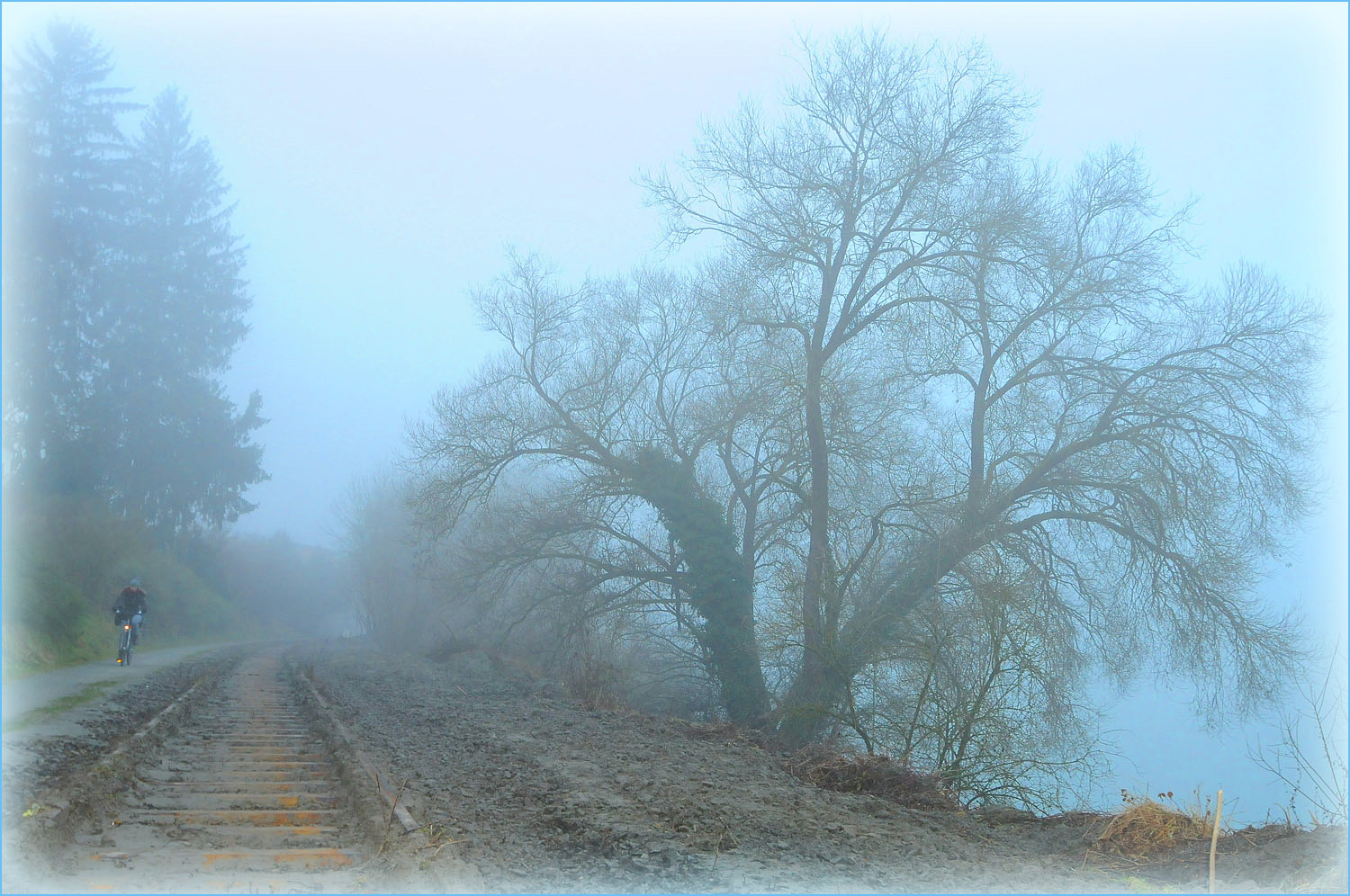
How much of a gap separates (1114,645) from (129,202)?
133 ft

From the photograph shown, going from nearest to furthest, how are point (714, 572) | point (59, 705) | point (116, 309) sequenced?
point (59, 705), point (714, 572), point (116, 309)

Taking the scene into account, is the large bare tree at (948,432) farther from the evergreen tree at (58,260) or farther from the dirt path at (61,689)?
the evergreen tree at (58,260)

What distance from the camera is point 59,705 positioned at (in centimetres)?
1330

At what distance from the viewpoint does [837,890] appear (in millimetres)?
5930

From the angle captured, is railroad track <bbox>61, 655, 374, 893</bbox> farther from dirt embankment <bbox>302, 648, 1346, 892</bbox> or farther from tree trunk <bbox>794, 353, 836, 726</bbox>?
tree trunk <bbox>794, 353, 836, 726</bbox>

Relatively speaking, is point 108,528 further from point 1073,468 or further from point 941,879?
point 941,879

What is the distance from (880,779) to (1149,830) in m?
3.75

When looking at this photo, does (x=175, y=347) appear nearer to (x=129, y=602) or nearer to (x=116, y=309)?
(x=116, y=309)

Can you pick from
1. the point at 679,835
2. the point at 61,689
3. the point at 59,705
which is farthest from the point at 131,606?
the point at 679,835

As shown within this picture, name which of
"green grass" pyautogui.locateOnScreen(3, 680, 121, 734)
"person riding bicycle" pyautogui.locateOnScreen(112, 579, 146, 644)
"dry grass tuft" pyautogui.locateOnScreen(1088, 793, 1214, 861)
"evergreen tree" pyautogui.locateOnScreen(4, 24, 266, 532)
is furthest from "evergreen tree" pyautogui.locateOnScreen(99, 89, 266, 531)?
"dry grass tuft" pyautogui.locateOnScreen(1088, 793, 1214, 861)

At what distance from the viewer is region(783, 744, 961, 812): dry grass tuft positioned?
1005 centimetres

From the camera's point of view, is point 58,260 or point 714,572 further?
point 58,260

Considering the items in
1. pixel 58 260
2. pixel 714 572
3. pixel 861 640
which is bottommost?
pixel 861 640

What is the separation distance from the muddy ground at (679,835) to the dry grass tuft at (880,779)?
44 centimetres
